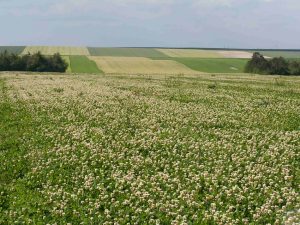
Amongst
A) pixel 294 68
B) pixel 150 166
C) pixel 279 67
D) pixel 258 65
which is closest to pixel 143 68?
pixel 258 65

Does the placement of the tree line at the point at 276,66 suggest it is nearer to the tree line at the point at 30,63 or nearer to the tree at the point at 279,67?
the tree at the point at 279,67

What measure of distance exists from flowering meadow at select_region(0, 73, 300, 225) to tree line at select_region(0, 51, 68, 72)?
77061 mm

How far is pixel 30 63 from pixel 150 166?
298 ft

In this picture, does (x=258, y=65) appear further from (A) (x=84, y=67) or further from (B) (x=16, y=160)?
(B) (x=16, y=160)

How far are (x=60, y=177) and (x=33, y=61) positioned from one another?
9109cm

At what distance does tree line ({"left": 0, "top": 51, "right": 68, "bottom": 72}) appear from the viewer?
330 ft

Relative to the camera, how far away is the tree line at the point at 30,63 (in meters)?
100

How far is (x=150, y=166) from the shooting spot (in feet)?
46.1

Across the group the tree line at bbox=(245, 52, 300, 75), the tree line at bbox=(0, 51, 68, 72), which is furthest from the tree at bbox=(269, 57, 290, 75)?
the tree line at bbox=(0, 51, 68, 72)

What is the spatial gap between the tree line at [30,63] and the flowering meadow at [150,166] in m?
77.1

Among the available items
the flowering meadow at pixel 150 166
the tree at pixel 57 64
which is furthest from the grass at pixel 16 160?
the tree at pixel 57 64

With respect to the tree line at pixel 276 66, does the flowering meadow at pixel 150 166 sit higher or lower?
lower

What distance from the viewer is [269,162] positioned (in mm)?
14180

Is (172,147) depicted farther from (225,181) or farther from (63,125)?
(63,125)
